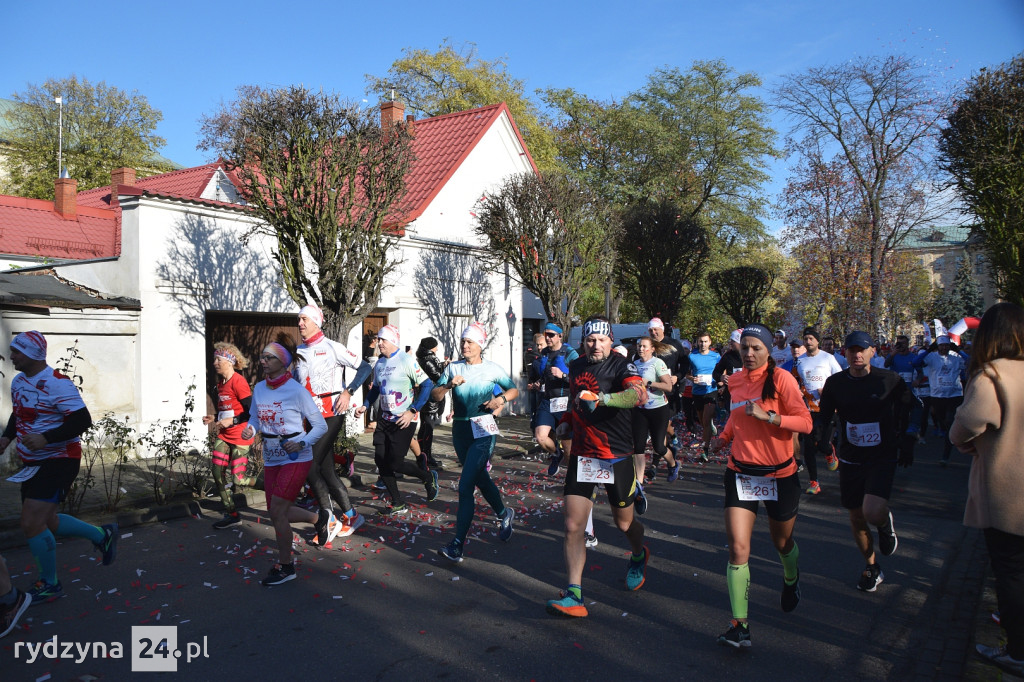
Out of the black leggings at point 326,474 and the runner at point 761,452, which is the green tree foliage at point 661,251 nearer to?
the black leggings at point 326,474

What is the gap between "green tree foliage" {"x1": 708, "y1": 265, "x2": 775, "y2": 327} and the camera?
31.7 metres

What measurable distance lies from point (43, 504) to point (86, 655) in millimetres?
1279

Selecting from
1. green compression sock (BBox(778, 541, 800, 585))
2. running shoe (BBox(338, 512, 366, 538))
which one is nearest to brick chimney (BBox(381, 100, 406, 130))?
running shoe (BBox(338, 512, 366, 538))

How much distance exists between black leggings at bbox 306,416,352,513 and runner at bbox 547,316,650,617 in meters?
2.64

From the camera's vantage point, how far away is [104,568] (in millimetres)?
6059

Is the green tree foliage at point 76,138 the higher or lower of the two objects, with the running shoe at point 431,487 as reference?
higher

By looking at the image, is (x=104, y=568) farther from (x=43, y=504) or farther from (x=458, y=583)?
(x=458, y=583)

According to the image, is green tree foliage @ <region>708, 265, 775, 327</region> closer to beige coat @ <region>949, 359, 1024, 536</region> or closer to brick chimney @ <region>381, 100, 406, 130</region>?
brick chimney @ <region>381, 100, 406, 130</region>

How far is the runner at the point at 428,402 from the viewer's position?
25.0ft

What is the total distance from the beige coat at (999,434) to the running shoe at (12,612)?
5.60 meters

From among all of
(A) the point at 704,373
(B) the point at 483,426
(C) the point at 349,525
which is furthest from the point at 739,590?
(A) the point at 704,373

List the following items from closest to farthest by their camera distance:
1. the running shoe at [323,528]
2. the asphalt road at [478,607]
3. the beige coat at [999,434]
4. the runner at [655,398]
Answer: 1. the beige coat at [999,434]
2. the asphalt road at [478,607]
3. the running shoe at [323,528]
4. the runner at [655,398]

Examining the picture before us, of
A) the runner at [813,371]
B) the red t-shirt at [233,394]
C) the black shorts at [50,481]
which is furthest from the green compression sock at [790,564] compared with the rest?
the red t-shirt at [233,394]

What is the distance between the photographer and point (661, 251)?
80.6 feet
